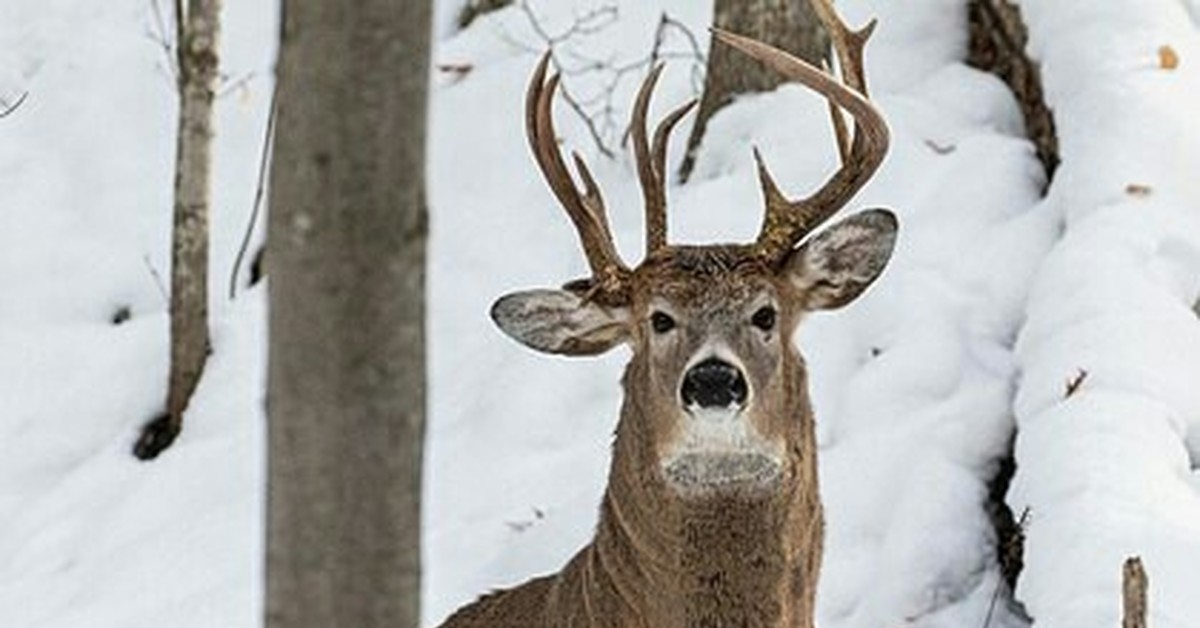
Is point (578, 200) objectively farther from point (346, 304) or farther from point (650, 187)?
point (346, 304)

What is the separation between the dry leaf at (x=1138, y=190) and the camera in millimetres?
8242

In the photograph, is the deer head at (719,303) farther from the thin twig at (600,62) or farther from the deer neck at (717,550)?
the thin twig at (600,62)

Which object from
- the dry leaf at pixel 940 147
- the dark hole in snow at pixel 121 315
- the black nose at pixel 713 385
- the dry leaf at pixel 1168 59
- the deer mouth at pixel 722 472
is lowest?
the dark hole in snow at pixel 121 315

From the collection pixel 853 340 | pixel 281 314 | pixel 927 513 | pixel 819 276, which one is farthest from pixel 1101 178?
pixel 281 314

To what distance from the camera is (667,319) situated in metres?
5.38

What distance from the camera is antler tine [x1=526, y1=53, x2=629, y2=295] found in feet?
18.5

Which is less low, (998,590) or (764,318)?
(764,318)

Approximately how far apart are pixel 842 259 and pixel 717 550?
66 centimetres

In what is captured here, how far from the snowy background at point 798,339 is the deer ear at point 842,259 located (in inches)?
45.0

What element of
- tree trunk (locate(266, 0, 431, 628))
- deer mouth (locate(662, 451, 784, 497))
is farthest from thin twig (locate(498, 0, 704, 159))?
tree trunk (locate(266, 0, 431, 628))

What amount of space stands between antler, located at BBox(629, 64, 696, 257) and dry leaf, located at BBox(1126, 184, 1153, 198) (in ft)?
8.90

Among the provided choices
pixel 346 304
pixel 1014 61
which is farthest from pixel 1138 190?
pixel 346 304

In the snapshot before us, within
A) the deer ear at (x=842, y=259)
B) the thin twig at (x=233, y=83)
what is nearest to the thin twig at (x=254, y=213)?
the thin twig at (x=233, y=83)

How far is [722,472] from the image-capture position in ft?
17.7
